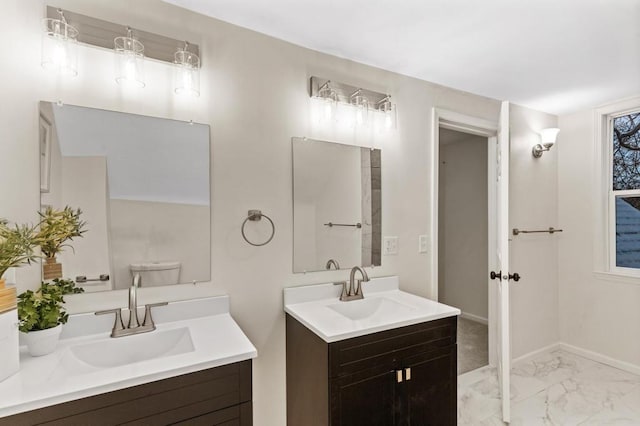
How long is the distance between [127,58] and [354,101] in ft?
3.92

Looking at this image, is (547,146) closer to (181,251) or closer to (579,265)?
(579,265)

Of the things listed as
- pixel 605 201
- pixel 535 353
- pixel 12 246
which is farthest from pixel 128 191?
pixel 605 201

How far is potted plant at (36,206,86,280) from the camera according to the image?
1.16m

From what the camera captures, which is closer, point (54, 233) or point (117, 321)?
point (54, 233)

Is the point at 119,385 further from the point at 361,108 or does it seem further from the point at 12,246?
the point at 361,108

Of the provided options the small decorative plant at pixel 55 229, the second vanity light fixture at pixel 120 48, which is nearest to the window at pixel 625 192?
the second vanity light fixture at pixel 120 48

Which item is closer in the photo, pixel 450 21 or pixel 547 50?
pixel 450 21

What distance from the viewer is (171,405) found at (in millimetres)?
1055

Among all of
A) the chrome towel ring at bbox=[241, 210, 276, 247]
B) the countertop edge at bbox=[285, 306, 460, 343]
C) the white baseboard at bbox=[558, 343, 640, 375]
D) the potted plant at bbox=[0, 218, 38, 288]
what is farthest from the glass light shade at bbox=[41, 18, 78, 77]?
the white baseboard at bbox=[558, 343, 640, 375]

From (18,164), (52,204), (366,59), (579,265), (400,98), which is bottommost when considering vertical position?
(579,265)

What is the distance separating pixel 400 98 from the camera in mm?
2164

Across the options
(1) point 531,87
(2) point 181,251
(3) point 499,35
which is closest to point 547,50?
(3) point 499,35

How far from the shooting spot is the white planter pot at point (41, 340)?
3.57 ft

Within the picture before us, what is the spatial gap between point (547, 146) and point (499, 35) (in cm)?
165
